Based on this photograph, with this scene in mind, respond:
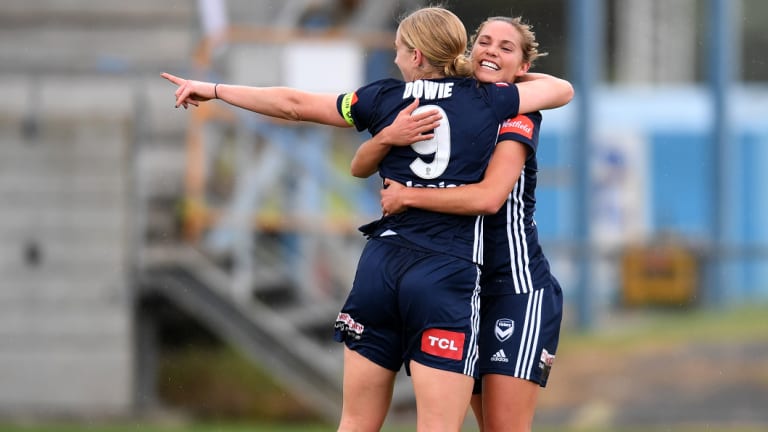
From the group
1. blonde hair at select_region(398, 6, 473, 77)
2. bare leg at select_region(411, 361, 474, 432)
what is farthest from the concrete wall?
blonde hair at select_region(398, 6, 473, 77)

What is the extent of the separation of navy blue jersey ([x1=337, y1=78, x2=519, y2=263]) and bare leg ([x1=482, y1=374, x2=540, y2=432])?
1.63ft

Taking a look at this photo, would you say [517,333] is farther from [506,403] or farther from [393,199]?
[393,199]

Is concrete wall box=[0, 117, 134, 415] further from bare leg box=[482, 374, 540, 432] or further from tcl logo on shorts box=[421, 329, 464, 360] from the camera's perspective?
tcl logo on shorts box=[421, 329, 464, 360]

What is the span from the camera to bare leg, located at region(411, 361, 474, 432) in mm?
4527

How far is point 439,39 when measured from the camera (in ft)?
15.0

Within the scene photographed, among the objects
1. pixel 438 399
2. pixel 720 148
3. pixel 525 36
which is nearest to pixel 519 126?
pixel 525 36

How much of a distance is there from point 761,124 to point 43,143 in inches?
432

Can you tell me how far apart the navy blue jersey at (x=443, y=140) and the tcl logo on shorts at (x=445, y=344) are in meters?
0.28

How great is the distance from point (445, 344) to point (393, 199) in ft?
1.75

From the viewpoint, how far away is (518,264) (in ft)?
16.1

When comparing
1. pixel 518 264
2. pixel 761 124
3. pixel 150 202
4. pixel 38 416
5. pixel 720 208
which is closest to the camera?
pixel 518 264

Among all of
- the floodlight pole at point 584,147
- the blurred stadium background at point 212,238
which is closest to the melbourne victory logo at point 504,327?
the blurred stadium background at point 212,238

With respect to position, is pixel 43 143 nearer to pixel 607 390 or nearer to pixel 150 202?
pixel 150 202

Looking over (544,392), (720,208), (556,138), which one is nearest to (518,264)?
(544,392)
